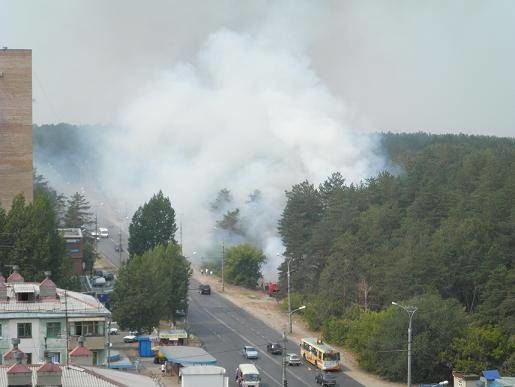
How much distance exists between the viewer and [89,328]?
158 feet

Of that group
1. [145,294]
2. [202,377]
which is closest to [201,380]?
[202,377]

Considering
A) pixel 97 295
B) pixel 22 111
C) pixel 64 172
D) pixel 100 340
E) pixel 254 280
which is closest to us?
pixel 100 340

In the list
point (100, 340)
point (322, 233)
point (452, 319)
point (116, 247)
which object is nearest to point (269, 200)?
point (116, 247)

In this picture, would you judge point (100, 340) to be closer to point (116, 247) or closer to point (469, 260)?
point (469, 260)

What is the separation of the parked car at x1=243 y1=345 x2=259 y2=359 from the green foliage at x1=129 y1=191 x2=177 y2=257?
2598 centimetres

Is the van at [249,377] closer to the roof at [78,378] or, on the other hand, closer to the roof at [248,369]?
the roof at [248,369]

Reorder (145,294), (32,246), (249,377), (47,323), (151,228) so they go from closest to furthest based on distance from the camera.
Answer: (47,323) < (249,377) < (145,294) < (32,246) < (151,228)

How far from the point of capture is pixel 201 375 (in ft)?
141

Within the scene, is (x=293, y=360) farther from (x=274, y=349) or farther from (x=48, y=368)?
(x=48, y=368)

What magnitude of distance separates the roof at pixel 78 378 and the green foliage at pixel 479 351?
100 feet

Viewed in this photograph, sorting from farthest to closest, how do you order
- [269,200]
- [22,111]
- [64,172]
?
[64,172], [269,200], [22,111]

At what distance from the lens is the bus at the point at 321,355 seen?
2378 inches

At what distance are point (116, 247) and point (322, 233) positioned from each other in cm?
3668

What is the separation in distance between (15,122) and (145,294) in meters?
23.9
